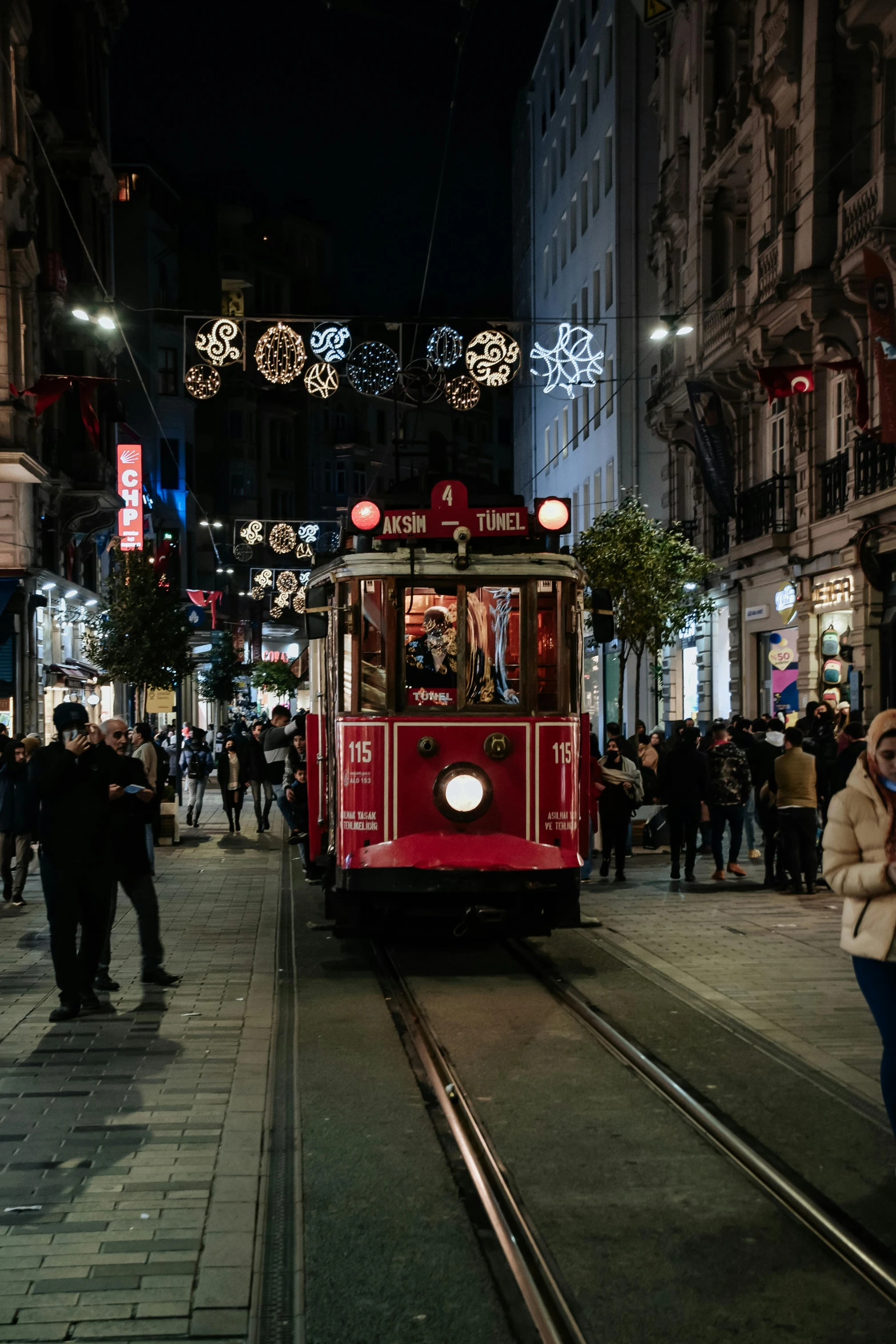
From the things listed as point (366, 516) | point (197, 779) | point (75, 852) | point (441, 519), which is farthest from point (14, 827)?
point (197, 779)

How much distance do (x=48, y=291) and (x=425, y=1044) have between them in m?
33.5

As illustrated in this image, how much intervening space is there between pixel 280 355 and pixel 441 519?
7.23 metres

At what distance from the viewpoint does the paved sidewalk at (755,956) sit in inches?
349

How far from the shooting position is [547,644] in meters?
11.9

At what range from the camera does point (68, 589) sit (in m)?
42.4

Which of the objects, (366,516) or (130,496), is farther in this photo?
(130,496)

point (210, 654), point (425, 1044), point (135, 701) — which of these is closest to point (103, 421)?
point (135, 701)

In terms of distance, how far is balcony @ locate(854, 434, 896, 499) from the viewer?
76.7 feet

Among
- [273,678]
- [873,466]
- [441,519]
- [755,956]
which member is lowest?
[755,956]

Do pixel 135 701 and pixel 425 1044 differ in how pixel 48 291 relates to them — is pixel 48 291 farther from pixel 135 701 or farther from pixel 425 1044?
pixel 425 1044

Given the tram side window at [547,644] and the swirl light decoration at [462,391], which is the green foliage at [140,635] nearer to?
the swirl light decoration at [462,391]

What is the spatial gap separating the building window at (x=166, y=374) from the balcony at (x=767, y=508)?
4795cm

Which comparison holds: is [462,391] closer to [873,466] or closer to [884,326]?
[884,326]

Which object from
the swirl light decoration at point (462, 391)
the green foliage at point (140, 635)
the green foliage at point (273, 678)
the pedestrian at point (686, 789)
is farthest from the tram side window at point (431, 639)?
the green foliage at point (273, 678)
